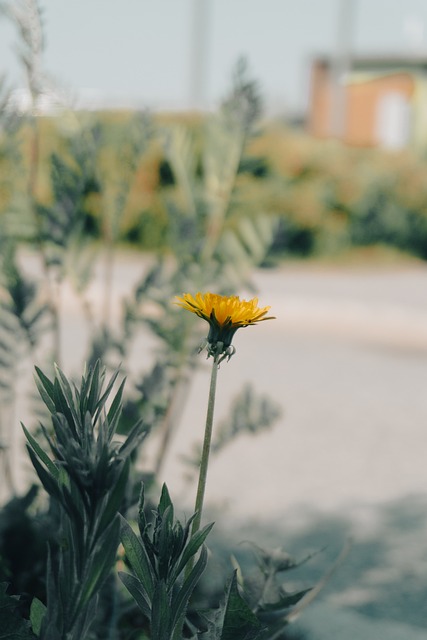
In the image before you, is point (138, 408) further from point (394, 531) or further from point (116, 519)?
point (394, 531)

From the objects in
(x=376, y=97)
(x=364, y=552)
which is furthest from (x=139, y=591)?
(x=376, y=97)

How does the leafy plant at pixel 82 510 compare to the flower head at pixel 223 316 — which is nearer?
the leafy plant at pixel 82 510

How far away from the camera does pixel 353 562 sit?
366 centimetres

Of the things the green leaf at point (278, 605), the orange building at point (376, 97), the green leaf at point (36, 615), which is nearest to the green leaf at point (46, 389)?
the green leaf at point (36, 615)

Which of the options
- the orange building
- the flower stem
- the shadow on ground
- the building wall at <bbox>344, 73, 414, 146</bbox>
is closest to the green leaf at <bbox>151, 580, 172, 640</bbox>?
the flower stem

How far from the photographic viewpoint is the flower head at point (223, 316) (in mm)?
1305

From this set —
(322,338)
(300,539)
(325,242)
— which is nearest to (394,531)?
(300,539)

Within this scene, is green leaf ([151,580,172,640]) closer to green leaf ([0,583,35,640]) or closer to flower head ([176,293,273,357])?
green leaf ([0,583,35,640])

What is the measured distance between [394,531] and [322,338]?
4.82m

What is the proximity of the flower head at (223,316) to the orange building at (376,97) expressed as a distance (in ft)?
90.2

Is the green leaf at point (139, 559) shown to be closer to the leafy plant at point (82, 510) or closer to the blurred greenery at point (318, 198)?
the leafy plant at point (82, 510)

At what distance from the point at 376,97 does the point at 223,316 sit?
29.3 metres

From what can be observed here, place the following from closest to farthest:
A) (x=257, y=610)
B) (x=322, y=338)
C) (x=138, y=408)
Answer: (x=257, y=610) < (x=138, y=408) < (x=322, y=338)

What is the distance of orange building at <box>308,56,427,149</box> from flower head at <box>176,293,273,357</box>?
27489mm
